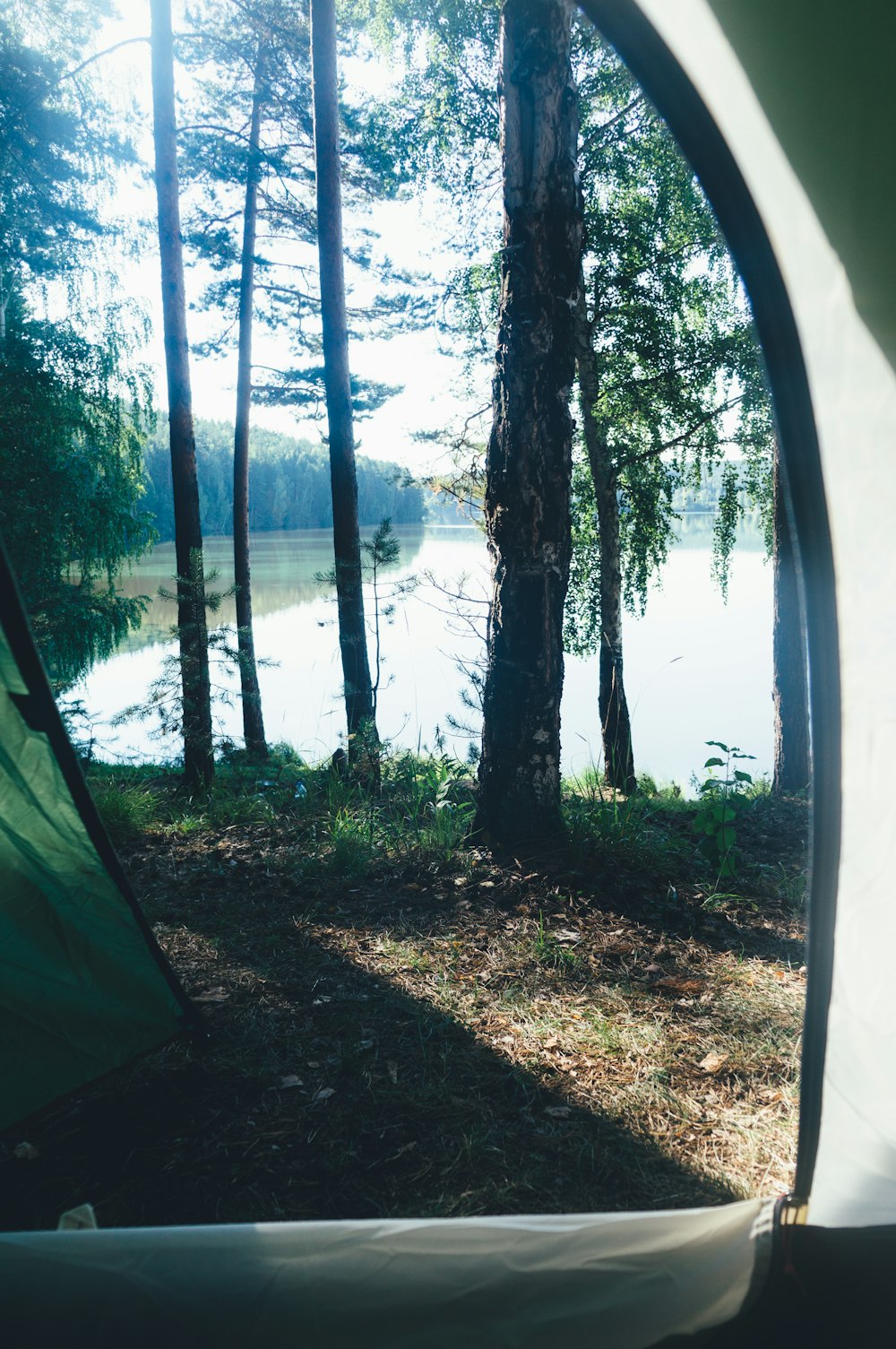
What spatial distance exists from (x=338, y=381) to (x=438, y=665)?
272 centimetres

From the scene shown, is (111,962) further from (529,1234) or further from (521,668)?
(521,668)

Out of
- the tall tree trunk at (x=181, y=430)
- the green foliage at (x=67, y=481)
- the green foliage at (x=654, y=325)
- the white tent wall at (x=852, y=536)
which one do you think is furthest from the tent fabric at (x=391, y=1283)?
the green foliage at (x=654, y=325)

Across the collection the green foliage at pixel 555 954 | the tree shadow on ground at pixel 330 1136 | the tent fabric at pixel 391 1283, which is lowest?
the tree shadow on ground at pixel 330 1136

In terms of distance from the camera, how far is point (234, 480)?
Answer: 1120 cm

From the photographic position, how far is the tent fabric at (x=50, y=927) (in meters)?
1.72

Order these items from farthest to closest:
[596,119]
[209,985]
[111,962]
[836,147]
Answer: [596,119] → [209,985] → [111,962] → [836,147]

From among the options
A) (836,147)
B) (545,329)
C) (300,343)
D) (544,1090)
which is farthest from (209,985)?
(300,343)

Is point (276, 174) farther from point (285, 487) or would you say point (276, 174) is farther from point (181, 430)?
point (285, 487)

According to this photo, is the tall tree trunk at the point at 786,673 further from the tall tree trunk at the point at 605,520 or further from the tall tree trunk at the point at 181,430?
the tall tree trunk at the point at 181,430

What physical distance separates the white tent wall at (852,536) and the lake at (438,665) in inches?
113

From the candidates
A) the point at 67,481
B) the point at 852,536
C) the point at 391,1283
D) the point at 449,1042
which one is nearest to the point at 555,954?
the point at 449,1042

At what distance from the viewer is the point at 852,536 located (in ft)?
3.63

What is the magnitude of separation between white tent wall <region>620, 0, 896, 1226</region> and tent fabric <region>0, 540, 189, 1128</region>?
1531 millimetres

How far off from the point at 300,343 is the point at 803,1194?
12.5m
